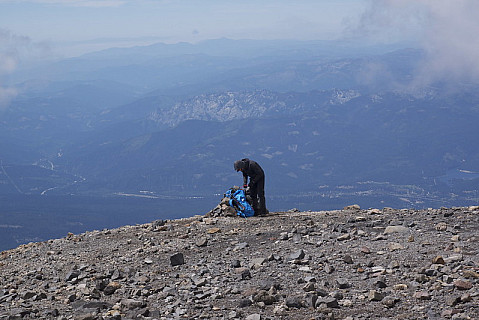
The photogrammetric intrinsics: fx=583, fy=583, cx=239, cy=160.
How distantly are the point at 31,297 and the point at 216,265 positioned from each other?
14.7 feet

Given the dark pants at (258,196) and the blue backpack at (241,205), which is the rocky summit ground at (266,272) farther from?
the dark pants at (258,196)

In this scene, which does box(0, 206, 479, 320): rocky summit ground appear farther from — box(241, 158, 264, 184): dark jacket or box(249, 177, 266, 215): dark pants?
box(241, 158, 264, 184): dark jacket

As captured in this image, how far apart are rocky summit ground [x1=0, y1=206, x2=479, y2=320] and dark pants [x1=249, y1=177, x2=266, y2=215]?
2341mm

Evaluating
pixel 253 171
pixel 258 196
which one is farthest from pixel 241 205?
pixel 253 171

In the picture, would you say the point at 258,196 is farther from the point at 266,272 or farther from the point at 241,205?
the point at 266,272

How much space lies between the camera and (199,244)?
16938 mm

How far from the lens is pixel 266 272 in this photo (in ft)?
44.5

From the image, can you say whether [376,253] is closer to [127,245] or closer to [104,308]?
[104,308]

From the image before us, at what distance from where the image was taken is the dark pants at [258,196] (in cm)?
2239

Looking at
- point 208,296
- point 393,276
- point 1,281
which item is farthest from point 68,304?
point 393,276

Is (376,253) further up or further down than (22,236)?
further up

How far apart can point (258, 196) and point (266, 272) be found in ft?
29.8

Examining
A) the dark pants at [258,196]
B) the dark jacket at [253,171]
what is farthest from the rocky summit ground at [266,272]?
the dark jacket at [253,171]

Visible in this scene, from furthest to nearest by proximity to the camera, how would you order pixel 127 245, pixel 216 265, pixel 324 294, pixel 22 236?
1. pixel 22 236
2. pixel 127 245
3. pixel 216 265
4. pixel 324 294
